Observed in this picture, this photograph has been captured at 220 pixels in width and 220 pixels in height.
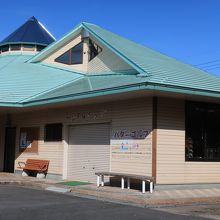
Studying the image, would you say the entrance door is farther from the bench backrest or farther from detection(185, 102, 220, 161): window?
detection(185, 102, 220, 161): window

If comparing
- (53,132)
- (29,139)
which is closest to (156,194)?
(53,132)

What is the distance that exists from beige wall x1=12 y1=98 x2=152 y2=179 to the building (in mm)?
36

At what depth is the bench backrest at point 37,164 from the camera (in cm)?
2019

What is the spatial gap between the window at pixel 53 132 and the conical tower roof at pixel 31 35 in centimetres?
892

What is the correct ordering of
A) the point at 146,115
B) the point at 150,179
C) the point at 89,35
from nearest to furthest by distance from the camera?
the point at 150,179 → the point at 146,115 → the point at 89,35

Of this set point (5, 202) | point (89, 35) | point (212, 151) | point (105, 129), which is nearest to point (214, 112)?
point (212, 151)

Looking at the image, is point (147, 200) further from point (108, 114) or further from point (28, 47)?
point (28, 47)

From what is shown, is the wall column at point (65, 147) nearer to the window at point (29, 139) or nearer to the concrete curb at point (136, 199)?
the window at point (29, 139)

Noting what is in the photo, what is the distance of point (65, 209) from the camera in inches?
439

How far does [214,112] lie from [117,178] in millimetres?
4510

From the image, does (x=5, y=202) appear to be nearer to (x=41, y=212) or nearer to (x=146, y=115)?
(x=41, y=212)

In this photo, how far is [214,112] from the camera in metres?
17.2

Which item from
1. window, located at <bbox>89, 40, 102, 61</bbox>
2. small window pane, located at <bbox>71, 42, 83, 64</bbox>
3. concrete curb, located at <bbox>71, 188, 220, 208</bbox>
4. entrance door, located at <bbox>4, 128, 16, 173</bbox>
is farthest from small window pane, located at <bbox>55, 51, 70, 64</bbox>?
concrete curb, located at <bbox>71, 188, 220, 208</bbox>

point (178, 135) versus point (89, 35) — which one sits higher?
point (89, 35)
